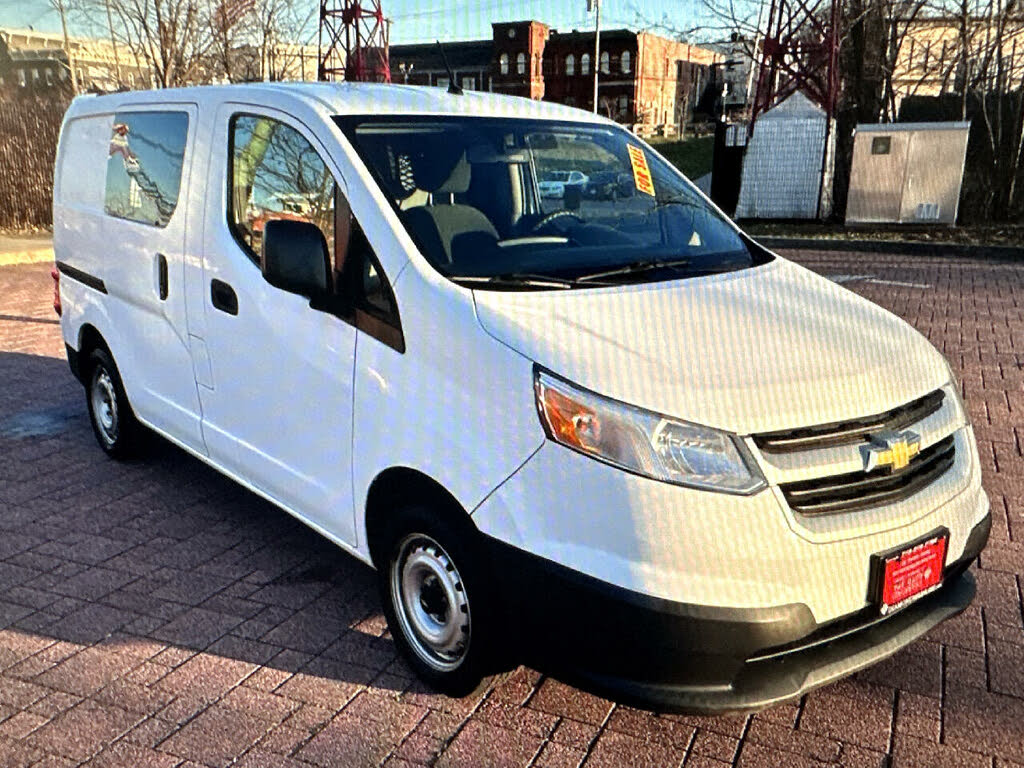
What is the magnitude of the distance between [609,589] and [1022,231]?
15.5m

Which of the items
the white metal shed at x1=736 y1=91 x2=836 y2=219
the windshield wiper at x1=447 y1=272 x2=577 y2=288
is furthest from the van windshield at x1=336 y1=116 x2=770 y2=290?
the white metal shed at x1=736 y1=91 x2=836 y2=219

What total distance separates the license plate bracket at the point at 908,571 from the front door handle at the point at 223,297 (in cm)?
251

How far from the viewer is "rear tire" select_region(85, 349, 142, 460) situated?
4836mm

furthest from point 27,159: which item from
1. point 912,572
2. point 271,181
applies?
point 912,572

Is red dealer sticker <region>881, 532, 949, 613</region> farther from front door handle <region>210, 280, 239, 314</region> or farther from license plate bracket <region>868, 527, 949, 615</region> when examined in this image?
front door handle <region>210, 280, 239, 314</region>

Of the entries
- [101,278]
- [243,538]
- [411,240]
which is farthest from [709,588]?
[101,278]

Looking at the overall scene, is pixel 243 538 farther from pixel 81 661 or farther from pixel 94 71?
pixel 94 71

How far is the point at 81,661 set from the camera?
3088 mm

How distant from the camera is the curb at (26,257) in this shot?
13.0 m

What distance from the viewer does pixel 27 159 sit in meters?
15.5

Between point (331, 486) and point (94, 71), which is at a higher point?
point (94, 71)

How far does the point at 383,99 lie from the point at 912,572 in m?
→ 2.50

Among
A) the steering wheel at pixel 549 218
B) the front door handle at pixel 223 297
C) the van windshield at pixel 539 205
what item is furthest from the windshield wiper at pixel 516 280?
the front door handle at pixel 223 297

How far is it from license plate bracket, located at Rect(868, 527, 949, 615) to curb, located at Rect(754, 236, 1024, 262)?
10.4 metres
